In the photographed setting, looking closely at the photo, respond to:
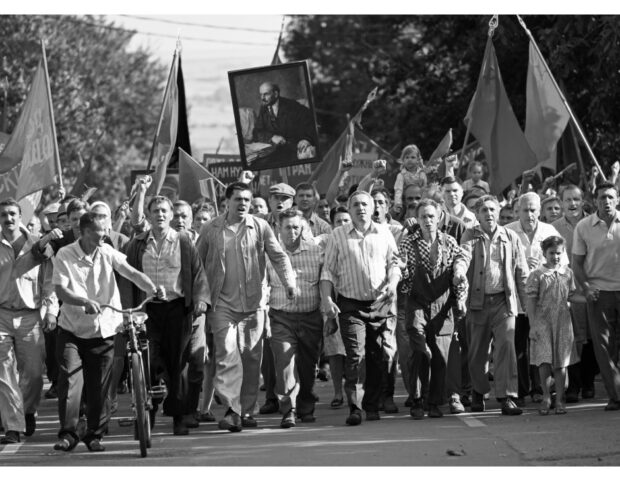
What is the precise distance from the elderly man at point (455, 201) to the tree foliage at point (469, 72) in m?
7.15

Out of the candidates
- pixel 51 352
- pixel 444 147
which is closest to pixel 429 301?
pixel 51 352

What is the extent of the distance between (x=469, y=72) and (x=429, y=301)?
1919cm

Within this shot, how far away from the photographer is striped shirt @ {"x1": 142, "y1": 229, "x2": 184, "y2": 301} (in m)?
13.0

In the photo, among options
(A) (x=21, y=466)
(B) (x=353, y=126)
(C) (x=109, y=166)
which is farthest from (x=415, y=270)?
(C) (x=109, y=166)

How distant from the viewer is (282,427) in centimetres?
1316

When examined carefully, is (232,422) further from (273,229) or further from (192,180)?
(192,180)

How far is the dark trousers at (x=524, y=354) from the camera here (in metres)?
14.7

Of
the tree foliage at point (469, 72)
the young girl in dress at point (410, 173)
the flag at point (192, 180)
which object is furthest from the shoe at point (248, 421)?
the tree foliage at point (469, 72)

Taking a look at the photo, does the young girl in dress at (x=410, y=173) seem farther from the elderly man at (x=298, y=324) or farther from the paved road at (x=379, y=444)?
the paved road at (x=379, y=444)

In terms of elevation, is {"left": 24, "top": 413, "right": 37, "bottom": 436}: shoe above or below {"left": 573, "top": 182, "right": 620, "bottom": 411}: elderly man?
below

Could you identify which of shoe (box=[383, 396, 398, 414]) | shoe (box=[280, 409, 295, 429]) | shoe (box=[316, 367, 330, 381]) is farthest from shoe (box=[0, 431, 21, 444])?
shoe (box=[316, 367, 330, 381])

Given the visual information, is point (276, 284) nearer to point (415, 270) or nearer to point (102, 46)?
point (415, 270)

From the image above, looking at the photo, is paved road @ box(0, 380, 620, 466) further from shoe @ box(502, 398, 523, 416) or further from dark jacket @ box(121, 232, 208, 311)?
dark jacket @ box(121, 232, 208, 311)

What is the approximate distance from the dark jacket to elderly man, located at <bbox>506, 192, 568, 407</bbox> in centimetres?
337
